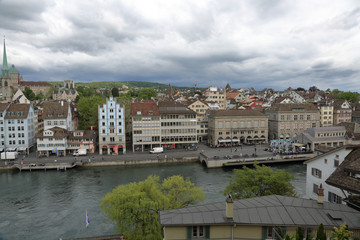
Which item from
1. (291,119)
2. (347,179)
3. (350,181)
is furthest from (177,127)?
(350,181)

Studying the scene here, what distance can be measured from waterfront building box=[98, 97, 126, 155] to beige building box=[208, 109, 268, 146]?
84.7 feet

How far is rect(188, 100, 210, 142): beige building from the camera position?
8481 cm

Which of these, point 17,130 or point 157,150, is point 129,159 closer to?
point 157,150

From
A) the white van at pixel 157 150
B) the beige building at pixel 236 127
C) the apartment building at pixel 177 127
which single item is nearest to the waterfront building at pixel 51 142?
the white van at pixel 157 150

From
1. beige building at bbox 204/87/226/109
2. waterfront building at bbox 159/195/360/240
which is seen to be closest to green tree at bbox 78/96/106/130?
beige building at bbox 204/87/226/109

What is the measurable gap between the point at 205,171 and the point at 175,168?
6422 millimetres

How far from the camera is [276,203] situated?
54.9 feet

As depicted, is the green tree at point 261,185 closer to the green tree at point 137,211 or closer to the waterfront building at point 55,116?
the green tree at point 137,211

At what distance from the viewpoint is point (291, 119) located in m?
84.1

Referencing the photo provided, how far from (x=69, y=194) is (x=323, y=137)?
61717 millimetres

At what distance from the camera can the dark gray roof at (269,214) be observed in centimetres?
1464

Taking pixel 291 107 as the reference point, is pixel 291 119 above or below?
below

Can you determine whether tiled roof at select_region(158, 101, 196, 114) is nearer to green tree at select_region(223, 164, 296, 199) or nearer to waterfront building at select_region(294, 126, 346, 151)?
waterfront building at select_region(294, 126, 346, 151)

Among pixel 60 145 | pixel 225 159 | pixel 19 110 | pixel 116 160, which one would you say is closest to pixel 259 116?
pixel 225 159
